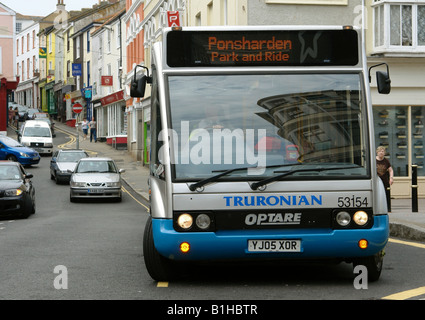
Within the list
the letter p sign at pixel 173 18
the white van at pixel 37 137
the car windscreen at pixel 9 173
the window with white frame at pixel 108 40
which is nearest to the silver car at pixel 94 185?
the car windscreen at pixel 9 173

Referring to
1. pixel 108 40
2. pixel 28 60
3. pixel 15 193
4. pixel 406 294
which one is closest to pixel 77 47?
pixel 108 40

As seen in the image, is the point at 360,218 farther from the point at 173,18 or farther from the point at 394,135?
the point at 173,18

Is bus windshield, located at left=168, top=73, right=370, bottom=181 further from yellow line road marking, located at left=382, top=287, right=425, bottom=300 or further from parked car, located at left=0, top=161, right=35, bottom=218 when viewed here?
parked car, located at left=0, top=161, right=35, bottom=218

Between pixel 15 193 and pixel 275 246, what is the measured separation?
41.3 feet

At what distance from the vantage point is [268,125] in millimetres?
7773

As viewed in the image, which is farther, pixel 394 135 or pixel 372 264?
pixel 394 135

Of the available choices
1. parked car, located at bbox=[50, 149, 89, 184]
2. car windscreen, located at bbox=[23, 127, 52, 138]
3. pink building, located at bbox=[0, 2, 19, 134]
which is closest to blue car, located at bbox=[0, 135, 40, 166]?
parked car, located at bbox=[50, 149, 89, 184]

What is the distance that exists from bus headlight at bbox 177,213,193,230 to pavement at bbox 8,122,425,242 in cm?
577

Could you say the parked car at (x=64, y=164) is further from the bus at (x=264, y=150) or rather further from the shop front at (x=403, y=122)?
the bus at (x=264, y=150)

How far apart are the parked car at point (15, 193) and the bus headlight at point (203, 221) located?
478 inches

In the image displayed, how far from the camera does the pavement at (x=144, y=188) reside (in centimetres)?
1264

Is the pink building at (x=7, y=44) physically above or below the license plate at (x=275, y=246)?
above
